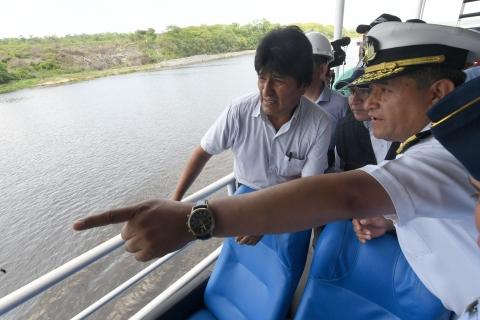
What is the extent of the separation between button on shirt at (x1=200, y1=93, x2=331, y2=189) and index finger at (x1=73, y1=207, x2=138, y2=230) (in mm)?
855

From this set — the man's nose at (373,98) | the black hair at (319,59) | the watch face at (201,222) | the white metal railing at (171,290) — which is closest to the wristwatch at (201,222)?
the watch face at (201,222)

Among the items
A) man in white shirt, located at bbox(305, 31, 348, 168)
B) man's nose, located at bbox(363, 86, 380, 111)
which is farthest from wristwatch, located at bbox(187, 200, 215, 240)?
man in white shirt, located at bbox(305, 31, 348, 168)

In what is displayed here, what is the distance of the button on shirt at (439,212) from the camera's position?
18.8 inches

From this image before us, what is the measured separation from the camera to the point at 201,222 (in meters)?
0.45

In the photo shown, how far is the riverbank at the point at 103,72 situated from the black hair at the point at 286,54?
0.95 meters

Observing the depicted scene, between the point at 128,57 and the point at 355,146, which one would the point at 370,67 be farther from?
the point at 128,57

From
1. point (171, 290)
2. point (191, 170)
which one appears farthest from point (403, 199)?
point (171, 290)

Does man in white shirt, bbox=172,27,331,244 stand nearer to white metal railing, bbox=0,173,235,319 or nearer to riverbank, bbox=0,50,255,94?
white metal railing, bbox=0,173,235,319

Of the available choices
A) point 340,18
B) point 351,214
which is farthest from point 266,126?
point 340,18

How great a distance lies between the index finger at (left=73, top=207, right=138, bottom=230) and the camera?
40 centimetres

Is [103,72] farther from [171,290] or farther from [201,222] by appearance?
[201,222]

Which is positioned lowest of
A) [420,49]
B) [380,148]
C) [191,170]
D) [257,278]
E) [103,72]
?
[257,278]

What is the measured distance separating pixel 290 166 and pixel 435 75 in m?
0.68

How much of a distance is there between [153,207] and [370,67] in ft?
1.99
